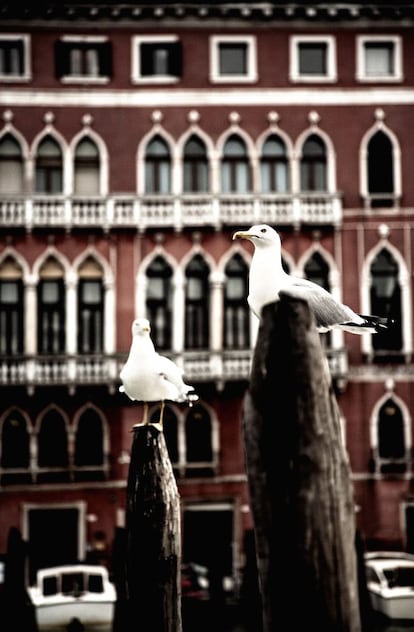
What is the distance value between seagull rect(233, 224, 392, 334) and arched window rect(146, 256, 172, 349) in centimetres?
1977

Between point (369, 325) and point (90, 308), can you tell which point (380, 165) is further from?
point (369, 325)

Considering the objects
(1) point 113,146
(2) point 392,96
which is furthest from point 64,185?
(2) point 392,96

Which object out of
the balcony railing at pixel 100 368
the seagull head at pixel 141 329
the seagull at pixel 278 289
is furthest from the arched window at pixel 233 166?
the seagull at pixel 278 289

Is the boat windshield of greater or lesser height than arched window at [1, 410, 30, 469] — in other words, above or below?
below

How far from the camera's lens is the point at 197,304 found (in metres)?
27.4

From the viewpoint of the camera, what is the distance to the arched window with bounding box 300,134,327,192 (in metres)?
27.8

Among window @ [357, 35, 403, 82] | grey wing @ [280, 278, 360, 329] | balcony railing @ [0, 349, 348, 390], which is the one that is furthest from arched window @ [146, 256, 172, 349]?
grey wing @ [280, 278, 360, 329]

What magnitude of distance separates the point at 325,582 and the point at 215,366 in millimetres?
22424

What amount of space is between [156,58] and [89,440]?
29.0 feet

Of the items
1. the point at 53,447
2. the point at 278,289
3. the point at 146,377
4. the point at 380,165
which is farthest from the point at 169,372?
the point at 380,165

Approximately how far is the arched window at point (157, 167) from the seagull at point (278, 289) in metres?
20.4

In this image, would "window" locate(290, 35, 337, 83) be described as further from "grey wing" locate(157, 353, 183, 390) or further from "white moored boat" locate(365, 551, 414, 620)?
"grey wing" locate(157, 353, 183, 390)

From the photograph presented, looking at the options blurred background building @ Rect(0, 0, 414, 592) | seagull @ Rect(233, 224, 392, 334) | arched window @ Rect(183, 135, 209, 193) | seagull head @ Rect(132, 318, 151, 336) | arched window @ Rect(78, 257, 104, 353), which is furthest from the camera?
arched window @ Rect(183, 135, 209, 193)

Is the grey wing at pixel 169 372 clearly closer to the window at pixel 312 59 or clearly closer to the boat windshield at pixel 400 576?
the boat windshield at pixel 400 576
